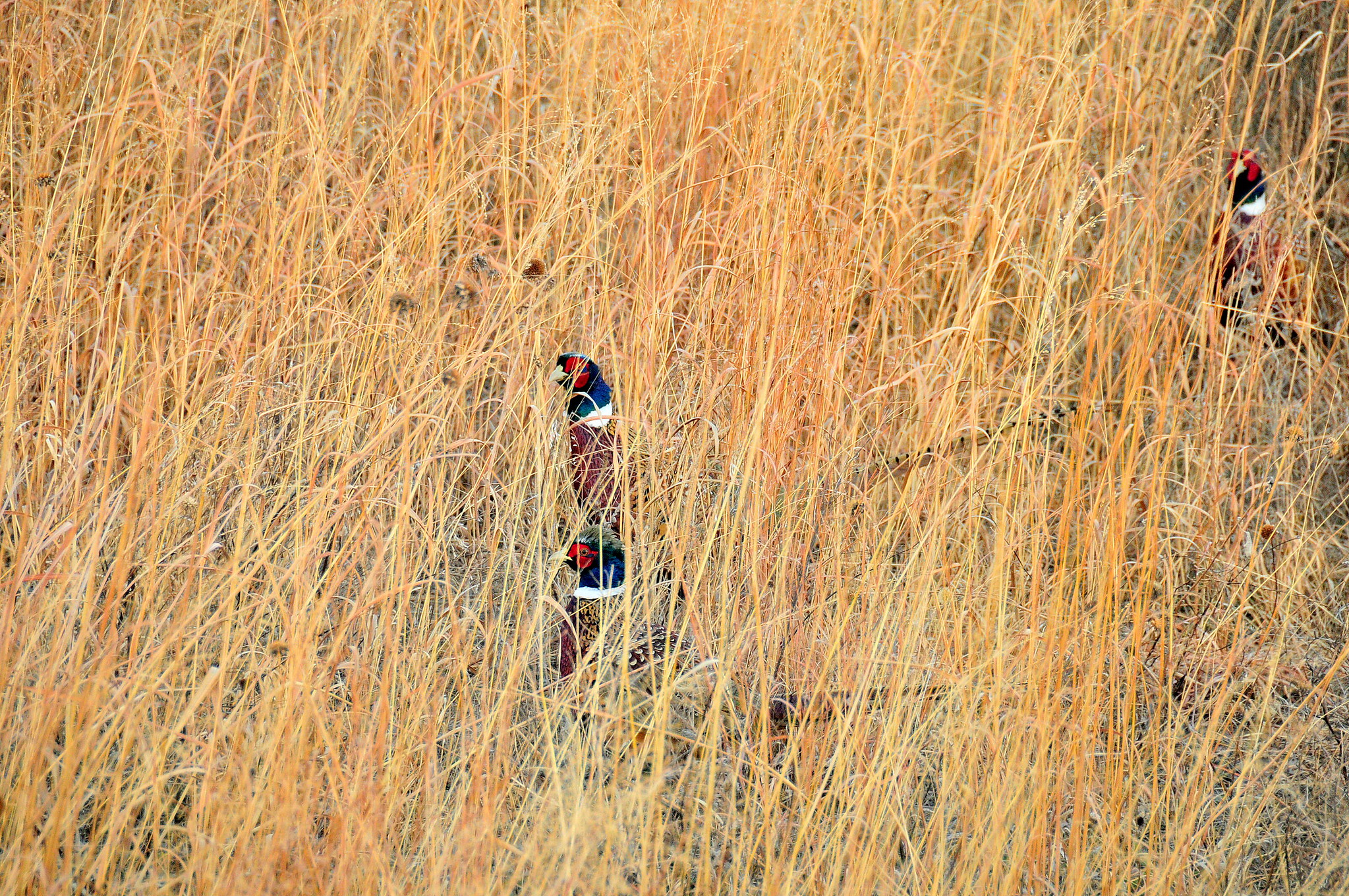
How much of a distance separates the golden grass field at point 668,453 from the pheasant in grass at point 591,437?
0.06 meters

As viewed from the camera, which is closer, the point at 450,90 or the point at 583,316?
the point at 450,90

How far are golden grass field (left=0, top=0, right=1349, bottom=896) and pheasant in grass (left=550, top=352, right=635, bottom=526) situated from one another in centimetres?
6

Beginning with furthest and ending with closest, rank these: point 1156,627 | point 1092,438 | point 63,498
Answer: point 1092,438, point 1156,627, point 63,498

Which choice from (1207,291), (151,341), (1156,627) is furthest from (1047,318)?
(151,341)

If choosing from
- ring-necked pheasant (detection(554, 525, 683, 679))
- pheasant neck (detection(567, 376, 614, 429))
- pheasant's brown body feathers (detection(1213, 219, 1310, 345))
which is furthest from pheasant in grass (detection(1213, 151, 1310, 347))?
ring-necked pheasant (detection(554, 525, 683, 679))

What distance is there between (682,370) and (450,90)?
0.74m

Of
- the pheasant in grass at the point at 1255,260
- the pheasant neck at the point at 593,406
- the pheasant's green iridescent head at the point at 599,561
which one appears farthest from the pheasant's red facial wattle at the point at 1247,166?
the pheasant's green iridescent head at the point at 599,561

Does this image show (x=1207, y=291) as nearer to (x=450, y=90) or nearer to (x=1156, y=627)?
(x=1156, y=627)

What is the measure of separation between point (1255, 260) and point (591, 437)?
163 centimetres

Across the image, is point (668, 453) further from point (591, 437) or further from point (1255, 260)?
point (1255, 260)

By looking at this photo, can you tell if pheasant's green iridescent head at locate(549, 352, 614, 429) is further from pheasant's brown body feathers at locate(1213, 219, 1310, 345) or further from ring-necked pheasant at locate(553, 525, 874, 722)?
pheasant's brown body feathers at locate(1213, 219, 1310, 345)

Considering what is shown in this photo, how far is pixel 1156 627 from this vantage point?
189 cm

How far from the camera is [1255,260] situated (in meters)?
2.33

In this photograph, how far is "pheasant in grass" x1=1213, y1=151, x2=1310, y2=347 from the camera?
230 centimetres
